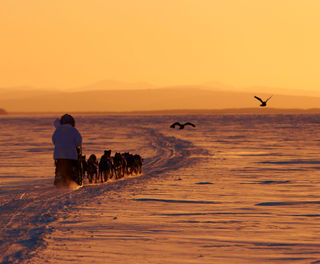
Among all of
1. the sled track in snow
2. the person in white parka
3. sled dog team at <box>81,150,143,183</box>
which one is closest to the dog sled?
the person in white parka

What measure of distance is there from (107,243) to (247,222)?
9.30 feet

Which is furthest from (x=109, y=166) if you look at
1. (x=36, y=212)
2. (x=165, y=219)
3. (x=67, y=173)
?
(x=165, y=219)

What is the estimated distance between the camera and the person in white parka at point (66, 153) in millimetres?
16562

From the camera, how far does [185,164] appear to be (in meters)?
25.2

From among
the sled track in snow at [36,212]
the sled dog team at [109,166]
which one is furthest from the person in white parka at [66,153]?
the sled dog team at [109,166]

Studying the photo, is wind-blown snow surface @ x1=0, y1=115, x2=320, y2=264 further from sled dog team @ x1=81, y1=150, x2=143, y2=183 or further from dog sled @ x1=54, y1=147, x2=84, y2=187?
sled dog team @ x1=81, y1=150, x2=143, y2=183

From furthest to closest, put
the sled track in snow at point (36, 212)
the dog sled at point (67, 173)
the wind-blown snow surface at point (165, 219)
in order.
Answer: the dog sled at point (67, 173)
the sled track in snow at point (36, 212)
the wind-blown snow surface at point (165, 219)

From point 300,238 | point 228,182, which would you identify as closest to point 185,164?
point 228,182

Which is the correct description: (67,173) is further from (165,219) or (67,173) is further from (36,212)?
(165,219)

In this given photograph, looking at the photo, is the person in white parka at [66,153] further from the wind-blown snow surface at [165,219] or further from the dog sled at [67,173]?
the wind-blown snow surface at [165,219]

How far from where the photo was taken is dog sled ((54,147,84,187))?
1655 cm

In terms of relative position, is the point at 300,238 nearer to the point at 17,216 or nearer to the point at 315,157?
the point at 17,216

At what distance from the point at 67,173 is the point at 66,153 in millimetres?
486

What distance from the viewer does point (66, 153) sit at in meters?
16.6
